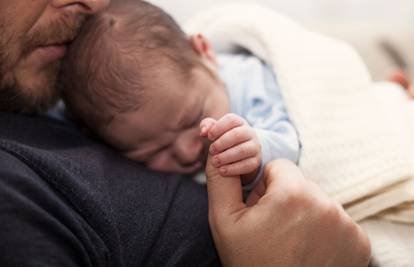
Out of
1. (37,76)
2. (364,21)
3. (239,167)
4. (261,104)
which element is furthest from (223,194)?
(364,21)

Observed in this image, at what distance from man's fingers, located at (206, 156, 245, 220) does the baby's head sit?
180mm

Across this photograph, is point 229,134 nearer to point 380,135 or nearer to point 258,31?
point 380,135

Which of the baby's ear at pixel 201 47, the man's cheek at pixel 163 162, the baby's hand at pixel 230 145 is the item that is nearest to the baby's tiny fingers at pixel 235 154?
the baby's hand at pixel 230 145

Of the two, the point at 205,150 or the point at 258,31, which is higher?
the point at 258,31

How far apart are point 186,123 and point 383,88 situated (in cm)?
53

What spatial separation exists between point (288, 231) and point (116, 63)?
42 cm

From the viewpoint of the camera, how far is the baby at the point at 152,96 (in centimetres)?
93

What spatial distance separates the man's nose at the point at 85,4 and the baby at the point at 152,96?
28mm

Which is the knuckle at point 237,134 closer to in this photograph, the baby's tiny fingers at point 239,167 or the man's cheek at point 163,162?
the baby's tiny fingers at point 239,167

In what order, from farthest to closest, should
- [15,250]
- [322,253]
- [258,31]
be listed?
[258,31] → [322,253] → [15,250]

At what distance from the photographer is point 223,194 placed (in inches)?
31.1

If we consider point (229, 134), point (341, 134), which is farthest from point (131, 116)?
point (341, 134)

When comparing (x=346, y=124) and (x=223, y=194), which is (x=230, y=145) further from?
(x=346, y=124)

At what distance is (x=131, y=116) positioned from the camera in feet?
3.11
